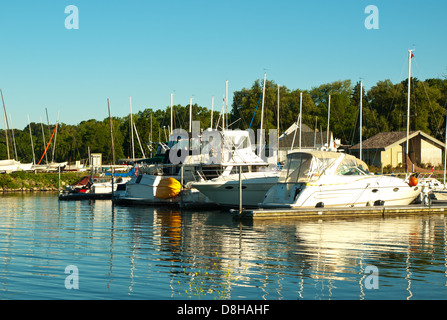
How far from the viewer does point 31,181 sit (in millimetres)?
73500

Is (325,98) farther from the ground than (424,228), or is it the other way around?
(325,98)

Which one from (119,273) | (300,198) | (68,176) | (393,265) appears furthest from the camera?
(68,176)

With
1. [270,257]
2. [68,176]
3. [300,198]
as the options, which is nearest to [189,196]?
[300,198]

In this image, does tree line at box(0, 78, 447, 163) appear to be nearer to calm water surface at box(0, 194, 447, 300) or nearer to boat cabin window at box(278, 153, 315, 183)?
boat cabin window at box(278, 153, 315, 183)

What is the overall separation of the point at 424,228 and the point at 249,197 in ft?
37.8

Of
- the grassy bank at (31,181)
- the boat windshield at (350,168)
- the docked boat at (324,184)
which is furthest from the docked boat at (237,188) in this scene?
the grassy bank at (31,181)

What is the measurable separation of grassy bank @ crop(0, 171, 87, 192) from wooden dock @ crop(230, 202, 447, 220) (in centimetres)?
5030

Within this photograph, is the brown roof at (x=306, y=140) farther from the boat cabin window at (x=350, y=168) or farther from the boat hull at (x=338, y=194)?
the boat cabin window at (x=350, y=168)

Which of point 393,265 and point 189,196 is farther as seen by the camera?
point 189,196

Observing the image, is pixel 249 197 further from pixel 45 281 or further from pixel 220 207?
pixel 45 281

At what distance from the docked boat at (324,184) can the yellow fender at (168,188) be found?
11.1 metres

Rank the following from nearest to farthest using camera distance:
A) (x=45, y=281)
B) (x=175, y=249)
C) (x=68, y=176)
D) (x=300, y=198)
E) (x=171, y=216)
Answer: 1. (x=45, y=281)
2. (x=175, y=249)
3. (x=300, y=198)
4. (x=171, y=216)
5. (x=68, y=176)

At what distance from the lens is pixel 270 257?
688 inches

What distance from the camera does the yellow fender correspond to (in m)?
40.1
